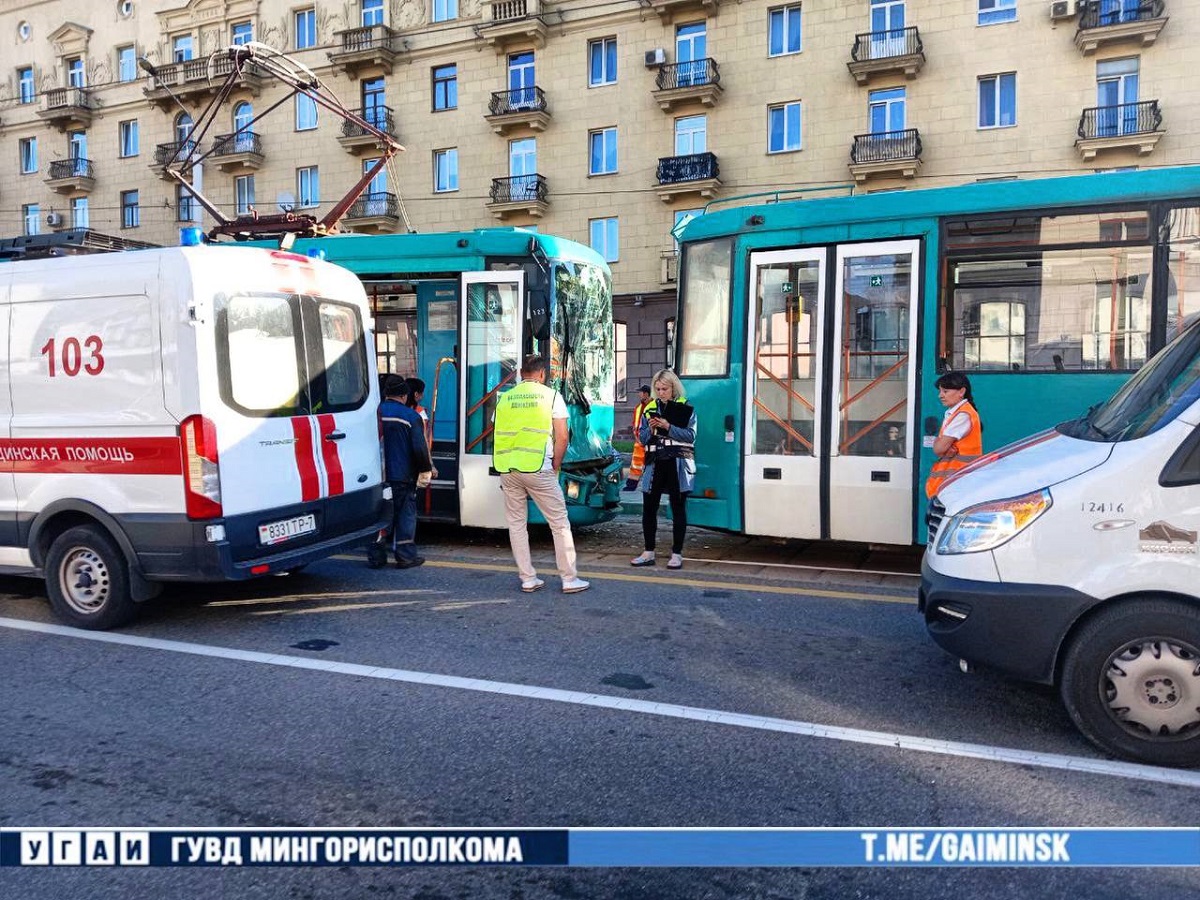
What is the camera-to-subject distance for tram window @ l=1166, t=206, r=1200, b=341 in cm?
662

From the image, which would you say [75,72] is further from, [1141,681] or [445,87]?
[1141,681]

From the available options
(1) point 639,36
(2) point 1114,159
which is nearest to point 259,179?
(1) point 639,36

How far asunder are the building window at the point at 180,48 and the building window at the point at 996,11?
27.9 m

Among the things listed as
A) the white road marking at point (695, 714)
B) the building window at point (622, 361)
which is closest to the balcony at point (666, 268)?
the building window at point (622, 361)

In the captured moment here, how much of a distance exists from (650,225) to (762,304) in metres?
20.3

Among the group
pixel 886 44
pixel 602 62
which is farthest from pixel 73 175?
pixel 886 44

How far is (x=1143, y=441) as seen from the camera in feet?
12.3

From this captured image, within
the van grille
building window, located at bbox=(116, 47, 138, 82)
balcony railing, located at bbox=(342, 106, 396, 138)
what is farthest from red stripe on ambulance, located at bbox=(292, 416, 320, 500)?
building window, located at bbox=(116, 47, 138, 82)

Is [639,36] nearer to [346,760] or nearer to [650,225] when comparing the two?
[650,225]

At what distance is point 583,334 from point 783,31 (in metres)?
20.5

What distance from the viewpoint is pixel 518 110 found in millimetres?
28484

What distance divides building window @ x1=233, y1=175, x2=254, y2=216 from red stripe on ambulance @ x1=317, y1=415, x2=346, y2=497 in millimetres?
30677

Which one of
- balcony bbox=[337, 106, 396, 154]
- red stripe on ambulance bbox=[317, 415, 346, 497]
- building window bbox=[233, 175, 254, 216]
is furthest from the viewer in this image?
building window bbox=[233, 175, 254, 216]

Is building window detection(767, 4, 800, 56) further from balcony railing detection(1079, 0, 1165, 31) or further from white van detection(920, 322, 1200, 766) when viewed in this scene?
white van detection(920, 322, 1200, 766)
